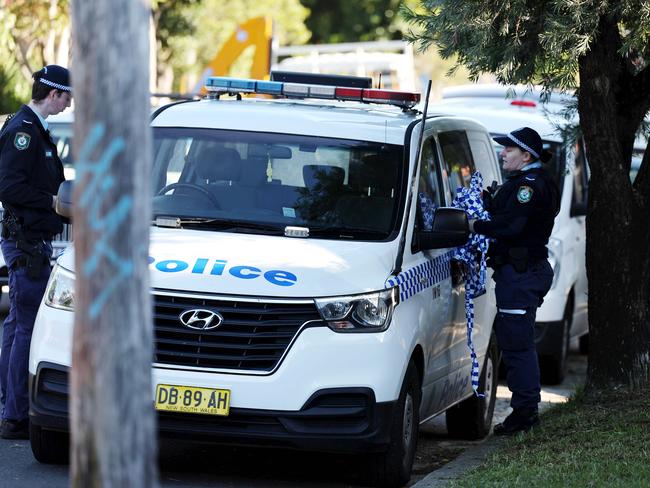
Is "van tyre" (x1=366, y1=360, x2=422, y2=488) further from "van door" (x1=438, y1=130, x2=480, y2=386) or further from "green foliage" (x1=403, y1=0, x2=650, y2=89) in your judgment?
"green foliage" (x1=403, y1=0, x2=650, y2=89)

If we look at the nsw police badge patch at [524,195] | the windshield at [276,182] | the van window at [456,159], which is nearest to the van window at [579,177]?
the van window at [456,159]

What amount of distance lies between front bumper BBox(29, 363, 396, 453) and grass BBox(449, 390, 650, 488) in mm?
498

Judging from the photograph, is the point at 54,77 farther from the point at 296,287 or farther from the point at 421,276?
the point at 421,276

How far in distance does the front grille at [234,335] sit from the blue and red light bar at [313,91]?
7.27ft

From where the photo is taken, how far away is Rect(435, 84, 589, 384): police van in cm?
1112

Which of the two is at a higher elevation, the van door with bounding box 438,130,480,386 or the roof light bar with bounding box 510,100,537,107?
the roof light bar with bounding box 510,100,537,107

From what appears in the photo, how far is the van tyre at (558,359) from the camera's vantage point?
11242 mm

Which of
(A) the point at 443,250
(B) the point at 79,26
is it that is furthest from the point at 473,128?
(B) the point at 79,26

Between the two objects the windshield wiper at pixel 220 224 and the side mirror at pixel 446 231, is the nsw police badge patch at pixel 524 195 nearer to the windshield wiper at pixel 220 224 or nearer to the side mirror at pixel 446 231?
the side mirror at pixel 446 231

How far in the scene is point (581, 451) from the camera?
7.11 metres

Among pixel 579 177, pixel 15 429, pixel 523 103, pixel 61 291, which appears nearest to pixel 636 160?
pixel 523 103

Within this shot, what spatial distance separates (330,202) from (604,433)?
1934mm

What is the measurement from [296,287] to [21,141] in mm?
1862

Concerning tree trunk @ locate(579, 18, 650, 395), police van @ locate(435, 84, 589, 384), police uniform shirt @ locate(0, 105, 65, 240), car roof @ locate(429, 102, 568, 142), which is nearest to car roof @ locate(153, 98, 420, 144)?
police uniform shirt @ locate(0, 105, 65, 240)
